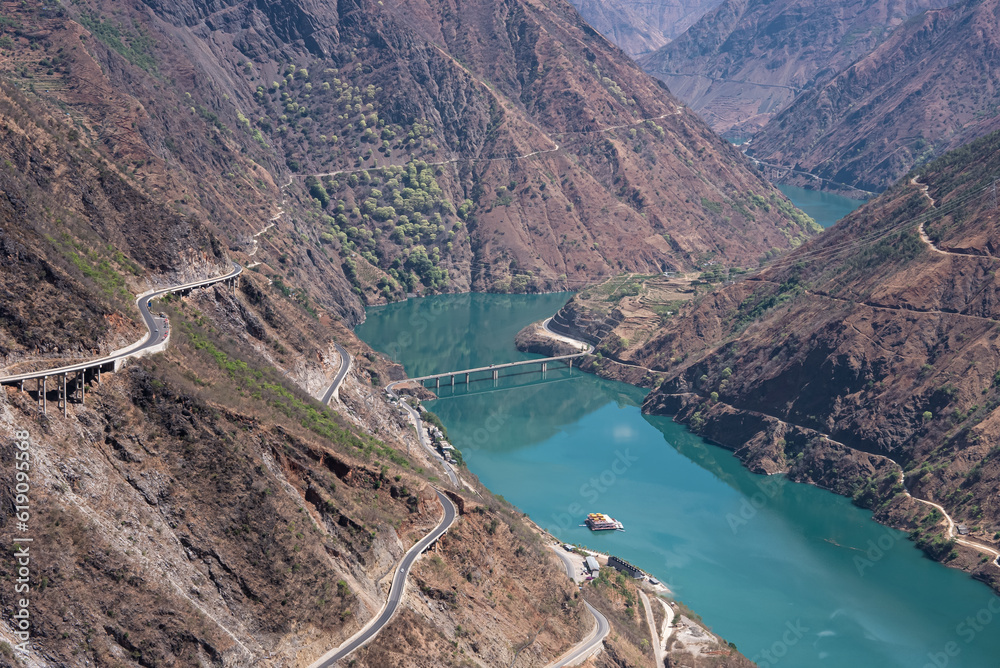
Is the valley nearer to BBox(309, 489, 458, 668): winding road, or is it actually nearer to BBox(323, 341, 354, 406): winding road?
BBox(309, 489, 458, 668): winding road

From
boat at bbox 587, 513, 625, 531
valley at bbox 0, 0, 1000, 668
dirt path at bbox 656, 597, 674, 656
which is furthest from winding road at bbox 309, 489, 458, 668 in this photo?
boat at bbox 587, 513, 625, 531

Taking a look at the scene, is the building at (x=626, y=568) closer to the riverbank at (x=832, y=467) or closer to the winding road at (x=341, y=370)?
the winding road at (x=341, y=370)

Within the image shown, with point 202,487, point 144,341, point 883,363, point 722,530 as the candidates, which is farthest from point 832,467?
point 202,487

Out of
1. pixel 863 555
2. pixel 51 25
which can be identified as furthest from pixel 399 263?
pixel 863 555

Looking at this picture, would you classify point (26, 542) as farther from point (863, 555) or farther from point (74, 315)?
point (863, 555)

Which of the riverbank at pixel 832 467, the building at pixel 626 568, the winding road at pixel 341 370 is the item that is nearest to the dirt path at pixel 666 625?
the building at pixel 626 568

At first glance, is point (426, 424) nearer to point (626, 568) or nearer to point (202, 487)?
point (626, 568)

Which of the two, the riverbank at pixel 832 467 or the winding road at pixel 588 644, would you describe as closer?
the winding road at pixel 588 644

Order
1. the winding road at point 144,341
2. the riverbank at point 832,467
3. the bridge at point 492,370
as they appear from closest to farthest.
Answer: the winding road at point 144,341 < the riverbank at point 832,467 < the bridge at point 492,370
